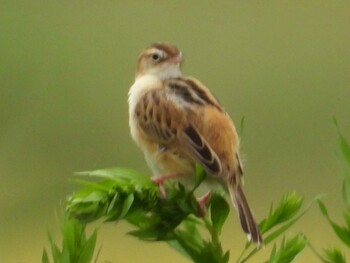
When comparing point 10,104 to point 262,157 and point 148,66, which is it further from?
point 148,66

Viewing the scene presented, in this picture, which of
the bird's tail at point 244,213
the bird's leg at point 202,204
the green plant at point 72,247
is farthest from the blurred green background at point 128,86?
the green plant at point 72,247

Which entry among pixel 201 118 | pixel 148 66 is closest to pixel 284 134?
pixel 148 66

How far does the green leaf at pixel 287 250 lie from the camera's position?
1.33 m

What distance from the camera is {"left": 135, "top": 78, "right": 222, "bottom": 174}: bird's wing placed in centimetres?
191

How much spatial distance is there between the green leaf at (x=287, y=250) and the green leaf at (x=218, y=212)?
76 mm

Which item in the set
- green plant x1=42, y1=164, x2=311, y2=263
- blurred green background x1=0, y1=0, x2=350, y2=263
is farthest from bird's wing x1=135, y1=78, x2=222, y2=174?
blurred green background x1=0, y1=0, x2=350, y2=263

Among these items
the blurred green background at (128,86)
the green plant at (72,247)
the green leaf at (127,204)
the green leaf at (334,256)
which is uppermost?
the green leaf at (127,204)

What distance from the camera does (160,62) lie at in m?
2.40

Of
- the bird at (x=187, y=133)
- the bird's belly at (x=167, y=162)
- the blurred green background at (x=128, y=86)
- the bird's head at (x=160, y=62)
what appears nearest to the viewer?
the bird at (x=187, y=133)

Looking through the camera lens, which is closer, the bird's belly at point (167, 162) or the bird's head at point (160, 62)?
the bird's belly at point (167, 162)

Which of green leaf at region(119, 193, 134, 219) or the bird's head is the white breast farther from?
green leaf at region(119, 193, 134, 219)

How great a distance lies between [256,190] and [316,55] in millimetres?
1750

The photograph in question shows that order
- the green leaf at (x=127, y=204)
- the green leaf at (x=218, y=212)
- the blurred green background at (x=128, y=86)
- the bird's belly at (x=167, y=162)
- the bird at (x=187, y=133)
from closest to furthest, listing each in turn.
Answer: the green leaf at (x=127, y=204) → the green leaf at (x=218, y=212) → the bird at (x=187, y=133) → the bird's belly at (x=167, y=162) → the blurred green background at (x=128, y=86)

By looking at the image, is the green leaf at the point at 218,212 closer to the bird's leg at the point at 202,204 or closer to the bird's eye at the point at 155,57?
the bird's leg at the point at 202,204
